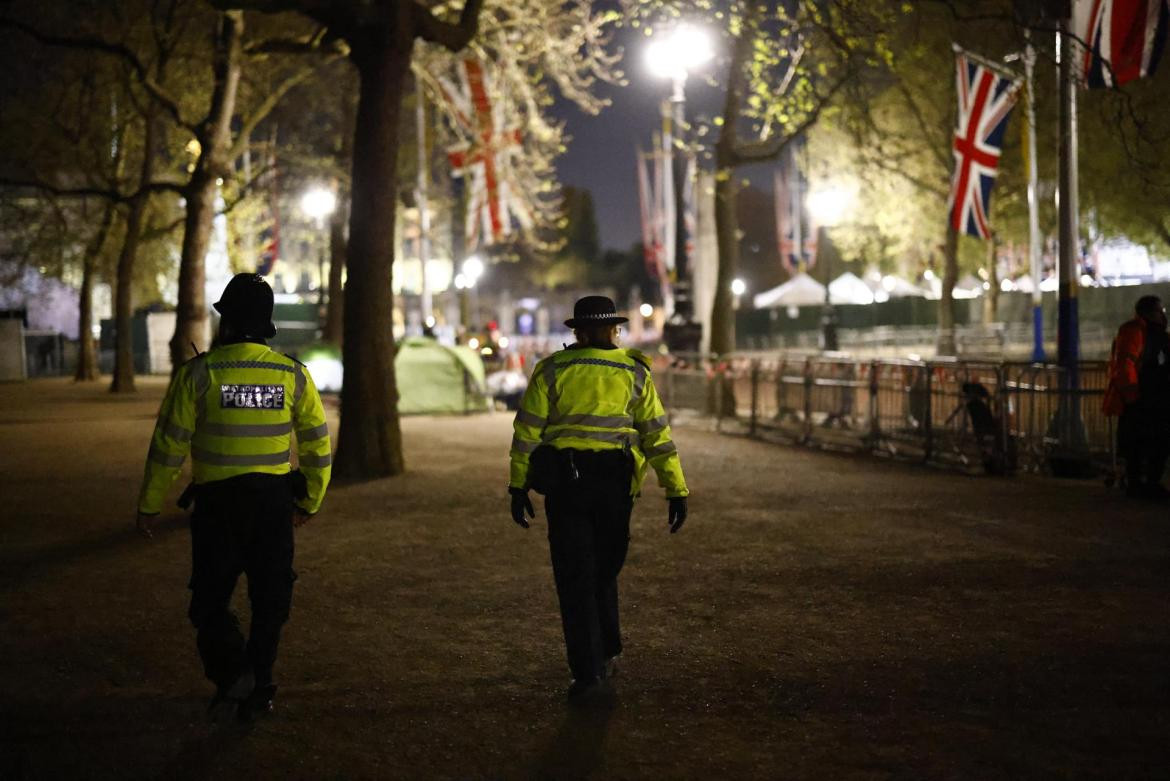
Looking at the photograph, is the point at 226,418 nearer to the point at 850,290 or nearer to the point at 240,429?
the point at 240,429

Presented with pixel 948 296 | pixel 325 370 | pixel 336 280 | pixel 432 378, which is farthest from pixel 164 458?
pixel 948 296

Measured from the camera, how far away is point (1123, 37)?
1260cm

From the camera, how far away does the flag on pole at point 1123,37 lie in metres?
12.1

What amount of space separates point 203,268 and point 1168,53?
24.4 metres

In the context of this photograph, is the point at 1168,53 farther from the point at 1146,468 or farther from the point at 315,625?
the point at 315,625

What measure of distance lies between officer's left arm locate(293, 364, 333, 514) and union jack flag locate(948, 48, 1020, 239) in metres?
14.9

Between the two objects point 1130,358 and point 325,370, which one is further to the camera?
point 325,370

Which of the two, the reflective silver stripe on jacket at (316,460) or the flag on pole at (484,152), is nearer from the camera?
the reflective silver stripe on jacket at (316,460)

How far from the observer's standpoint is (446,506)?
12.5 metres

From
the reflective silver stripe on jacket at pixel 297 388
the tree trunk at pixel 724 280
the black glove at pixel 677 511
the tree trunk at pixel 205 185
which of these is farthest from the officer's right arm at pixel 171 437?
the tree trunk at pixel 724 280

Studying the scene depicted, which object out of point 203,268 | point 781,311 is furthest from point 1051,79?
point 781,311

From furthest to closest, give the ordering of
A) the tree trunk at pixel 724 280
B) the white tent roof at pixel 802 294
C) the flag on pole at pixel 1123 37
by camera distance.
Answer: the white tent roof at pixel 802 294 → the tree trunk at pixel 724 280 → the flag on pole at pixel 1123 37

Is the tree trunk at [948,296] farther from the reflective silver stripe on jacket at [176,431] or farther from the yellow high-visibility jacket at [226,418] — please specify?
the reflective silver stripe on jacket at [176,431]

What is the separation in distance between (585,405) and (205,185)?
19267mm
